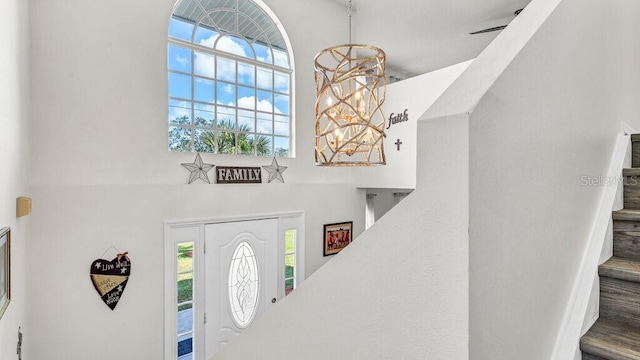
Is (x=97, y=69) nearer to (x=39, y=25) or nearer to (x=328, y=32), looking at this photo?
(x=39, y=25)

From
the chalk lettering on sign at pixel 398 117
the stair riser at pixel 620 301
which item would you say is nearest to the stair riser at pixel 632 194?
the stair riser at pixel 620 301

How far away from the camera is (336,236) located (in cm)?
398

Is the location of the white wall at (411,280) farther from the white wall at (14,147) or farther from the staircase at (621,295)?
the white wall at (14,147)

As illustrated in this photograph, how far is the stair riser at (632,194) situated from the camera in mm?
1263

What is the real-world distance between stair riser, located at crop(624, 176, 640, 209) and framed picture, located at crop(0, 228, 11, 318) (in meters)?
2.45

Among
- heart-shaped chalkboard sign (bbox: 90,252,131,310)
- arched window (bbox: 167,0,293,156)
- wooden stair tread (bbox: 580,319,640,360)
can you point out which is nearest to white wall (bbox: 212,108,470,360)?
wooden stair tread (bbox: 580,319,640,360)

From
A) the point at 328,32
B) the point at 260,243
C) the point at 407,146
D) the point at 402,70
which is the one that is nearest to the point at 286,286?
the point at 260,243

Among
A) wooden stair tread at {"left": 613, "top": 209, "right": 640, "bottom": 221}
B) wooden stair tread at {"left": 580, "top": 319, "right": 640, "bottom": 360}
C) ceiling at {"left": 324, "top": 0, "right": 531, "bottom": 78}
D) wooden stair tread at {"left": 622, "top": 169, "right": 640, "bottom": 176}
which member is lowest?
wooden stair tread at {"left": 580, "top": 319, "right": 640, "bottom": 360}

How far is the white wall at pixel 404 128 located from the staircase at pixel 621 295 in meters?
2.22

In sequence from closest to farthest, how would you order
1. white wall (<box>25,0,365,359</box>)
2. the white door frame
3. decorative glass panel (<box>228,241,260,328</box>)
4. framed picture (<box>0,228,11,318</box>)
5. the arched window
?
framed picture (<box>0,228,11,318</box>)
white wall (<box>25,0,365,359</box>)
the white door frame
the arched window
decorative glass panel (<box>228,241,260,328</box>)

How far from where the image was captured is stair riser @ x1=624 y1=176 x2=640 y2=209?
1263mm

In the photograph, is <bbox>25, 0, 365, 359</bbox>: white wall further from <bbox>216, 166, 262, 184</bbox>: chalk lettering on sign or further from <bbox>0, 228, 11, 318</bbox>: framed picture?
<bbox>0, 228, 11, 318</bbox>: framed picture

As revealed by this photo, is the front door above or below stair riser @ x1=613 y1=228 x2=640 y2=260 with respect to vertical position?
below

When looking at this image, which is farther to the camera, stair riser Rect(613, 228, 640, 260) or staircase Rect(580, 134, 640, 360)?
stair riser Rect(613, 228, 640, 260)
